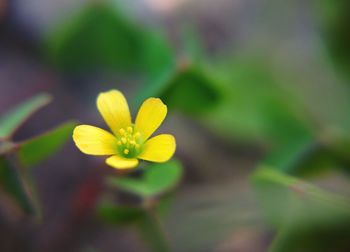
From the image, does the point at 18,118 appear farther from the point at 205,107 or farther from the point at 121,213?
the point at 205,107

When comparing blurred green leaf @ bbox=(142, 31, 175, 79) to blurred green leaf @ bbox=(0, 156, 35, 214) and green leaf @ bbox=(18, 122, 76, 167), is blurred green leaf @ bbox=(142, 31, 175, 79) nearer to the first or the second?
green leaf @ bbox=(18, 122, 76, 167)

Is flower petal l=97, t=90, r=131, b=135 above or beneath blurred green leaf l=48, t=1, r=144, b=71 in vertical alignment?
beneath

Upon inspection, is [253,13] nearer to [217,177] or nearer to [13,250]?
[217,177]

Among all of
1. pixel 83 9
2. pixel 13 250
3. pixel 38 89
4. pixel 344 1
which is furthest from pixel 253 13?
pixel 13 250

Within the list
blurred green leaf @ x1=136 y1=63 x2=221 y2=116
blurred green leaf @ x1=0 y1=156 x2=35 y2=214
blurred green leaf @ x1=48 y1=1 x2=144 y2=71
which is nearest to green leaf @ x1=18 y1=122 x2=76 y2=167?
blurred green leaf @ x1=0 y1=156 x2=35 y2=214

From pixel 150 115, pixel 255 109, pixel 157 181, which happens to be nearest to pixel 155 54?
pixel 255 109

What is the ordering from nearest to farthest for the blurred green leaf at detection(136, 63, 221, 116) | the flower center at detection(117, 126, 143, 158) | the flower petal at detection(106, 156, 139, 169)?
1. the flower petal at detection(106, 156, 139, 169)
2. the flower center at detection(117, 126, 143, 158)
3. the blurred green leaf at detection(136, 63, 221, 116)
